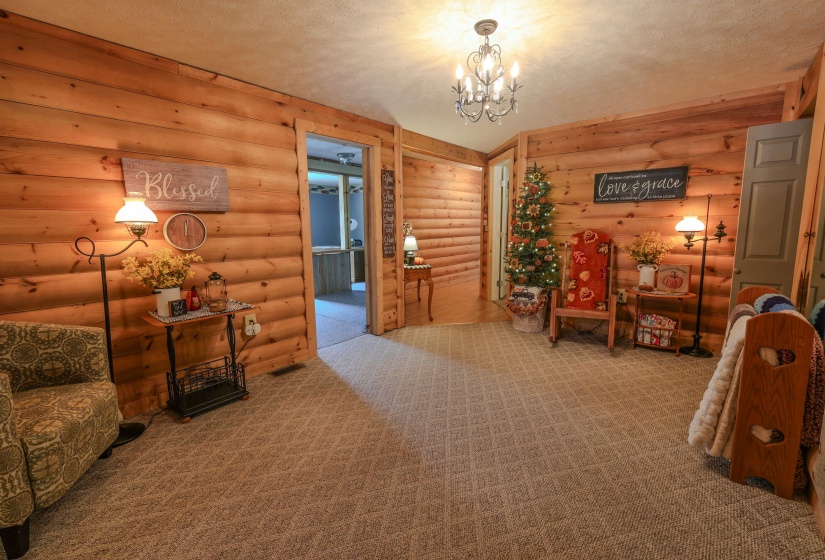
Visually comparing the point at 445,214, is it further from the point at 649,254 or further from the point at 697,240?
the point at 697,240

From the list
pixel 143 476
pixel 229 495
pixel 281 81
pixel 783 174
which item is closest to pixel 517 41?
pixel 281 81

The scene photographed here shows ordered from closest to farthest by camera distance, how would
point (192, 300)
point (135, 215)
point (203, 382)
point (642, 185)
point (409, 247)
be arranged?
point (135, 215) < point (192, 300) < point (203, 382) < point (642, 185) < point (409, 247)

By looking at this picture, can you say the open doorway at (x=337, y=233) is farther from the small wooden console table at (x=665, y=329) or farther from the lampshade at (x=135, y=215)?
the small wooden console table at (x=665, y=329)

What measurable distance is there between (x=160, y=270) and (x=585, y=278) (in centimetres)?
390

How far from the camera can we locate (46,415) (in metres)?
1.62

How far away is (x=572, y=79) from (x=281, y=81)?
7.77ft

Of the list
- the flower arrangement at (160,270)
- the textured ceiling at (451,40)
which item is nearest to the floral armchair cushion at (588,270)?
the textured ceiling at (451,40)

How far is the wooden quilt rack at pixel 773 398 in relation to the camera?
5.38 feet

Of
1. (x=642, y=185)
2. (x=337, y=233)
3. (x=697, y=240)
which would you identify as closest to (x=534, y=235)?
(x=642, y=185)

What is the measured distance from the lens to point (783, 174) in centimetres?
286

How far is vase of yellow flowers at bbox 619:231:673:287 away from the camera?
3.67 meters

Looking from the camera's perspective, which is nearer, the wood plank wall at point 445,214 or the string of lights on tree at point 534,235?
the string of lights on tree at point 534,235

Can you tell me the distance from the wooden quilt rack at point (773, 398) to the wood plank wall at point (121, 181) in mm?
3224

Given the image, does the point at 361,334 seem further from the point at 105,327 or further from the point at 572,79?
the point at 572,79
